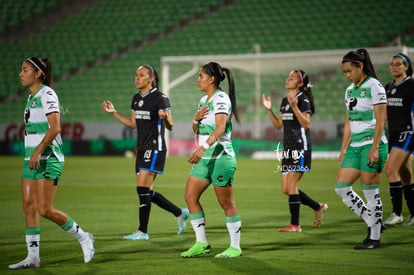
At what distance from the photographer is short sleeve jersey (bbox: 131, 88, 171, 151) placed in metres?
9.23

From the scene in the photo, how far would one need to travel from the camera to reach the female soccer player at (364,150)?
786 cm

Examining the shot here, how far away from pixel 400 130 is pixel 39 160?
520 centimetres

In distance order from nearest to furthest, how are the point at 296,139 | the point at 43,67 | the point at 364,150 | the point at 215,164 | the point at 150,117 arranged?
the point at 43,67 → the point at 215,164 → the point at 364,150 → the point at 150,117 → the point at 296,139

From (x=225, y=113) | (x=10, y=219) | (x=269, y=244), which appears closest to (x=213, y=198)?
(x=10, y=219)

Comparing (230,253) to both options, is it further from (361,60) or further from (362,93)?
(361,60)

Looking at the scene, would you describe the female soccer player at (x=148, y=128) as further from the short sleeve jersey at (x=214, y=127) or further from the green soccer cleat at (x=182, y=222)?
the short sleeve jersey at (x=214, y=127)

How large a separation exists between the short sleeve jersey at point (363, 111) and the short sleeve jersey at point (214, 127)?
1465 mm

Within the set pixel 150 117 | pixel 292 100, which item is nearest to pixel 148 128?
pixel 150 117

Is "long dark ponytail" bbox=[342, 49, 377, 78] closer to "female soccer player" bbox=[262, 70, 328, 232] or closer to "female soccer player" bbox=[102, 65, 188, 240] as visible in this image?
"female soccer player" bbox=[262, 70, 328, 232]

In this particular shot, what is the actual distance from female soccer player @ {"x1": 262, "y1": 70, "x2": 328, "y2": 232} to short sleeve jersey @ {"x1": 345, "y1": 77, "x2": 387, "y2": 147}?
1.55 meters

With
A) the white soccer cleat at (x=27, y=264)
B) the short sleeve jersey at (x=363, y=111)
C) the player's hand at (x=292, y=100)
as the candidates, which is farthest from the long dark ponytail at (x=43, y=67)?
the player's hand at (x=292, y=100)

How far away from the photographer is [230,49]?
33344 millimetres

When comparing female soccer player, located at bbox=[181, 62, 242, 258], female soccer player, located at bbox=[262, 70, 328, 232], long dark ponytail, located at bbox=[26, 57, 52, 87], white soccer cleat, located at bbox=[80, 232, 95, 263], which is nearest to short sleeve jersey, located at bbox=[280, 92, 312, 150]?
female soccer player, located at bbox=[262, 70, 328, 232]

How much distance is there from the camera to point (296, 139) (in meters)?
9.94
